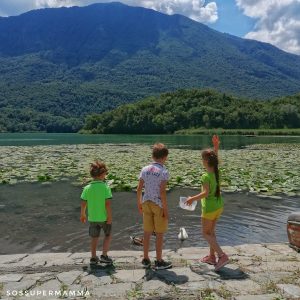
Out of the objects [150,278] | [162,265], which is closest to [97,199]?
[162,265]

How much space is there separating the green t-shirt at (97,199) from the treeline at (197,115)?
11637 centimetres

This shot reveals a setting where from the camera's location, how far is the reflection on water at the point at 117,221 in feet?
33.0

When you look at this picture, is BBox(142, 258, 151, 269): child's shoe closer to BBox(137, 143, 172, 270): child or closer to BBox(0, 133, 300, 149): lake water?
BBox(137, 143, 172, 270): child

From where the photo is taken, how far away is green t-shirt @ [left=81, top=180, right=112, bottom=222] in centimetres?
700

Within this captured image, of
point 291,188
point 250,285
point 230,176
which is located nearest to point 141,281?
point 250,285

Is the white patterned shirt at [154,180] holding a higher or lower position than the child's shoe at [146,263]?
higher

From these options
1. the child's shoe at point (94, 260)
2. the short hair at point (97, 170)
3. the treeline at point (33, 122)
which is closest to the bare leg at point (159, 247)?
the child's shoe at point (94, 260)

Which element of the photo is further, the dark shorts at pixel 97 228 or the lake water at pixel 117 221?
the lake water at pixel 117 221

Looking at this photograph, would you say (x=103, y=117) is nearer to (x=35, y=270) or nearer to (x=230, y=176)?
(x=230, y=176)

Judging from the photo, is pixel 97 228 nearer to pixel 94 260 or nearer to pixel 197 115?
pixel 94 260

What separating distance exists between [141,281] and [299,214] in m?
3.45

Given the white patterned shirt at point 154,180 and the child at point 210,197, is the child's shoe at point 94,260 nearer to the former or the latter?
the white patterned shirt at point 154,180

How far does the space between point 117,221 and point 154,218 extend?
18.1 ft

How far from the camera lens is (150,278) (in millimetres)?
6129
